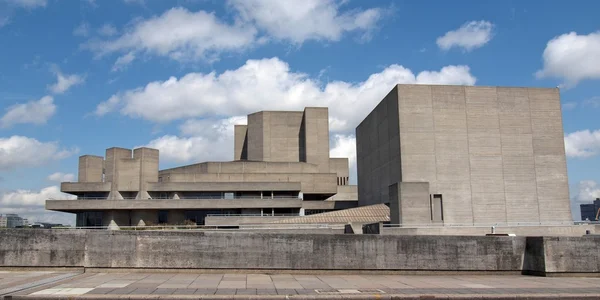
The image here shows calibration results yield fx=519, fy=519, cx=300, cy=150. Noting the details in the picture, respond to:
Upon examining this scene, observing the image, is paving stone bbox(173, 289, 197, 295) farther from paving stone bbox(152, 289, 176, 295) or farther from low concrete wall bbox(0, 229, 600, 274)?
low concrete wall bbox(0, 229, 600, 274)

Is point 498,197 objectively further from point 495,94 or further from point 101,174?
point 101,174

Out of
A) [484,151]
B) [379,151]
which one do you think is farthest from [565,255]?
[379,151]

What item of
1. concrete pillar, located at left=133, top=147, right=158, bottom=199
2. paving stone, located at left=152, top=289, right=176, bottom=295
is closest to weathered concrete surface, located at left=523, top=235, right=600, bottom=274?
paving stone, located at left=152, top=289, right=176, bottom=295

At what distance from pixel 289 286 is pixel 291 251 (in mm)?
3482

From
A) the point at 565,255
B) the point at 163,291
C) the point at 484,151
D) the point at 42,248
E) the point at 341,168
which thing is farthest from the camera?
the point at 341,168

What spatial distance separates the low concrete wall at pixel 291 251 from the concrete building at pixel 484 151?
4106cm

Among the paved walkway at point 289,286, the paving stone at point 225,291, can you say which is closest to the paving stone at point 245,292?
the paved walkway at point 289,286

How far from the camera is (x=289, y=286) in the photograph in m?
15.7

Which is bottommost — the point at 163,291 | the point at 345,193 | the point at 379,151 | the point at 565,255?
the point at 163,291

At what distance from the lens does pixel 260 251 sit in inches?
755

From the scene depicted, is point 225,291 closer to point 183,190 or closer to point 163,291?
point 163,291

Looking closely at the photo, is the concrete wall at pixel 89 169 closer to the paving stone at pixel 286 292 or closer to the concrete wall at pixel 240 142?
the concrete wall at pixel 240 142

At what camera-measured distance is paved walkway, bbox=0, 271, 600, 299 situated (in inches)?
543

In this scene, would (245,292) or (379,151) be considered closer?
(245,292)
